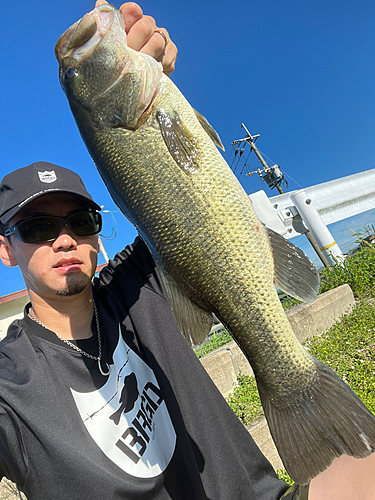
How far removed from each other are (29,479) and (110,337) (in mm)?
848

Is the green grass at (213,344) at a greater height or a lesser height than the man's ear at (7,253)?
lesser

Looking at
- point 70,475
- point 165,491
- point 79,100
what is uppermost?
point 79,100

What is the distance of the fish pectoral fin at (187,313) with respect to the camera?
169 centimetres

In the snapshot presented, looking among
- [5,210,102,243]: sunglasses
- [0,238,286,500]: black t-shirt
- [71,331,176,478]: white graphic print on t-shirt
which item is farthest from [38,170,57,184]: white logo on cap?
[71,331,176,478]: white graphic print on t-shirt

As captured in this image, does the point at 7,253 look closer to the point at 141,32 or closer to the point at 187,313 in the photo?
the point at 187,313

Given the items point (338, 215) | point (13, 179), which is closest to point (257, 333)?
point (13, 179)

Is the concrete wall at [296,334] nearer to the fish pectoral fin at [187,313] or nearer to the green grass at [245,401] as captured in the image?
Result: the green grass at [245,401]

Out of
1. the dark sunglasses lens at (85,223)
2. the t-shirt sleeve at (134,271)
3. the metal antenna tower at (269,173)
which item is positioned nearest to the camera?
the dark sunglasses lens at (85,223)

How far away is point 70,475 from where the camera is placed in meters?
1.56

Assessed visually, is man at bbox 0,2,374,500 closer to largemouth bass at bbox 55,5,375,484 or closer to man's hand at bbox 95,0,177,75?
man's hand at bbox 95,0,177,75

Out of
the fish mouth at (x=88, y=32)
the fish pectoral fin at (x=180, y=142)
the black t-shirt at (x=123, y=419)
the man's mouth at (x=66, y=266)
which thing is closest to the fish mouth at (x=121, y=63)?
the fish mouth at (x=88, y=32)

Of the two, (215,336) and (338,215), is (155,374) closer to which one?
(215,336)

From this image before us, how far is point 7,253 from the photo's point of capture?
2330 mm

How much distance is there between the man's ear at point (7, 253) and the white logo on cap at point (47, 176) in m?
0.50
